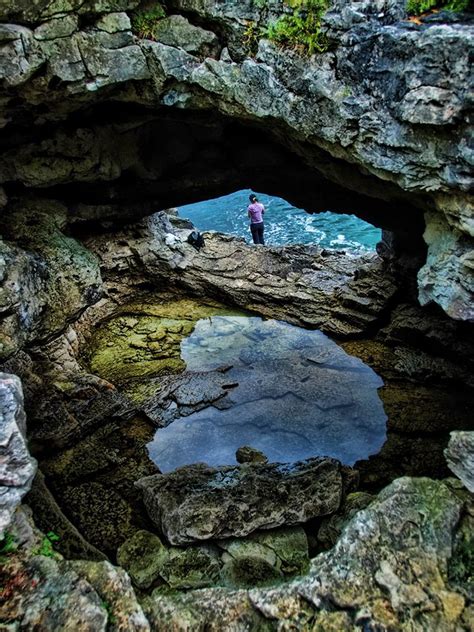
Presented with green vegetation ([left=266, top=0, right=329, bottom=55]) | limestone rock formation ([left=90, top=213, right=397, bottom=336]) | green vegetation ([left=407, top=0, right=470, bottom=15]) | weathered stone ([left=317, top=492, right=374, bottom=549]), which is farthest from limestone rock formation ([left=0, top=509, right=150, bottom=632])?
limestone rock formation ([left=90, top=213, right=397, bottom=336])

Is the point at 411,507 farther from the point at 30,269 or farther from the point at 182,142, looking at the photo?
the point at 182,142

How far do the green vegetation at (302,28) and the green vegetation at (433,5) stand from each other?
998 millimetres

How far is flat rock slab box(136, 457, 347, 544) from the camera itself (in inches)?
231

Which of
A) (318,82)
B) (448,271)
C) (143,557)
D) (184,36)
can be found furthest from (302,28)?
(143,557)

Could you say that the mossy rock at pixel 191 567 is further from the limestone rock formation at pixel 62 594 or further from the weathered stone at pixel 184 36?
the weathered stone at pixel 184 36

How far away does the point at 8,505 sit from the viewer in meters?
4.09

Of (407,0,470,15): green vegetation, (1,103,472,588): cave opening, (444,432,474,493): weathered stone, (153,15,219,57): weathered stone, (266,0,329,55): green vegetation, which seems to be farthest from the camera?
(1,103,472,588): cave opening

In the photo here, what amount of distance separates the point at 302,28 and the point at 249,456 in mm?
6225

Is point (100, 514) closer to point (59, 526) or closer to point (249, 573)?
point (59, 526)

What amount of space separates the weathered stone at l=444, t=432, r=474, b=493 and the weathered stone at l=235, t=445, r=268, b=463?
136 inches

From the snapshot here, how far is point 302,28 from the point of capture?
5.79m

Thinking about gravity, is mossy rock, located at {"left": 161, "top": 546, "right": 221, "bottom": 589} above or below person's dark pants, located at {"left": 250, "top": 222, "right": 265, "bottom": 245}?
A: below

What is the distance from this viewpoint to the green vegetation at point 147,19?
20.8 feet

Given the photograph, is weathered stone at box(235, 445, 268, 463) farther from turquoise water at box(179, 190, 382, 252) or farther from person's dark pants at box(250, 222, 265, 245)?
turquoise water at box(179, 190, 382, 252)
